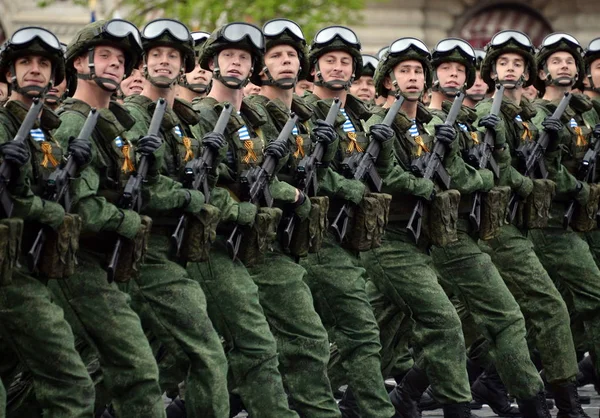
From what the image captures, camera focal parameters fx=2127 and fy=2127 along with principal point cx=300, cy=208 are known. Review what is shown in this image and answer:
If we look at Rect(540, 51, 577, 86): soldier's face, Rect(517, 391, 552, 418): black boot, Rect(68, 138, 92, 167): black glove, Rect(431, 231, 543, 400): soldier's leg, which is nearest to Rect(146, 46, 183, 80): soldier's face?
Rect(68, 138, 92, 167): black glove

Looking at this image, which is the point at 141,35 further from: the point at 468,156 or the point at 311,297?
the point at 468,156

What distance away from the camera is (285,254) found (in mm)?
10703

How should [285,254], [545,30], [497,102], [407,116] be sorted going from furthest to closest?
[545,30]
[497,102]
[407,116]
[285,254]

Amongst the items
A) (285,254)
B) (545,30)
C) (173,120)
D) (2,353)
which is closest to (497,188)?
(285,254)

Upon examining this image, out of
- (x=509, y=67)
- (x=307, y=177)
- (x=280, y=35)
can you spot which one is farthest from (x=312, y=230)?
(x=509, y=67)

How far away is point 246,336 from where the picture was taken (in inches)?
395

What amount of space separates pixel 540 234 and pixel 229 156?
10.2ft

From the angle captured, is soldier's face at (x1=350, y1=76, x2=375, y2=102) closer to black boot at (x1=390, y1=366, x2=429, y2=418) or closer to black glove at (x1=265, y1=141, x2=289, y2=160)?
black boot at (x1=390, y1=366, x2=429, y2=418)

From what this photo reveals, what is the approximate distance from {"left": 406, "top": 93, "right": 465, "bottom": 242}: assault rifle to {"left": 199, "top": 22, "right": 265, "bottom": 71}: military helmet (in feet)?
4.71

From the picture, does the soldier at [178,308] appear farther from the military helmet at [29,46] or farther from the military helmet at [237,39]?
the military helmet at [237,39]

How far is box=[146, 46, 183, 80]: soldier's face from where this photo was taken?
10242 mm

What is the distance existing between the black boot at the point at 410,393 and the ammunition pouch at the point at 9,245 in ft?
13.2

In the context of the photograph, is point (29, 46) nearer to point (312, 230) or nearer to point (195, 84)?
point (312, 230)

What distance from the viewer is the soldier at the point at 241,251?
10.0 meters
